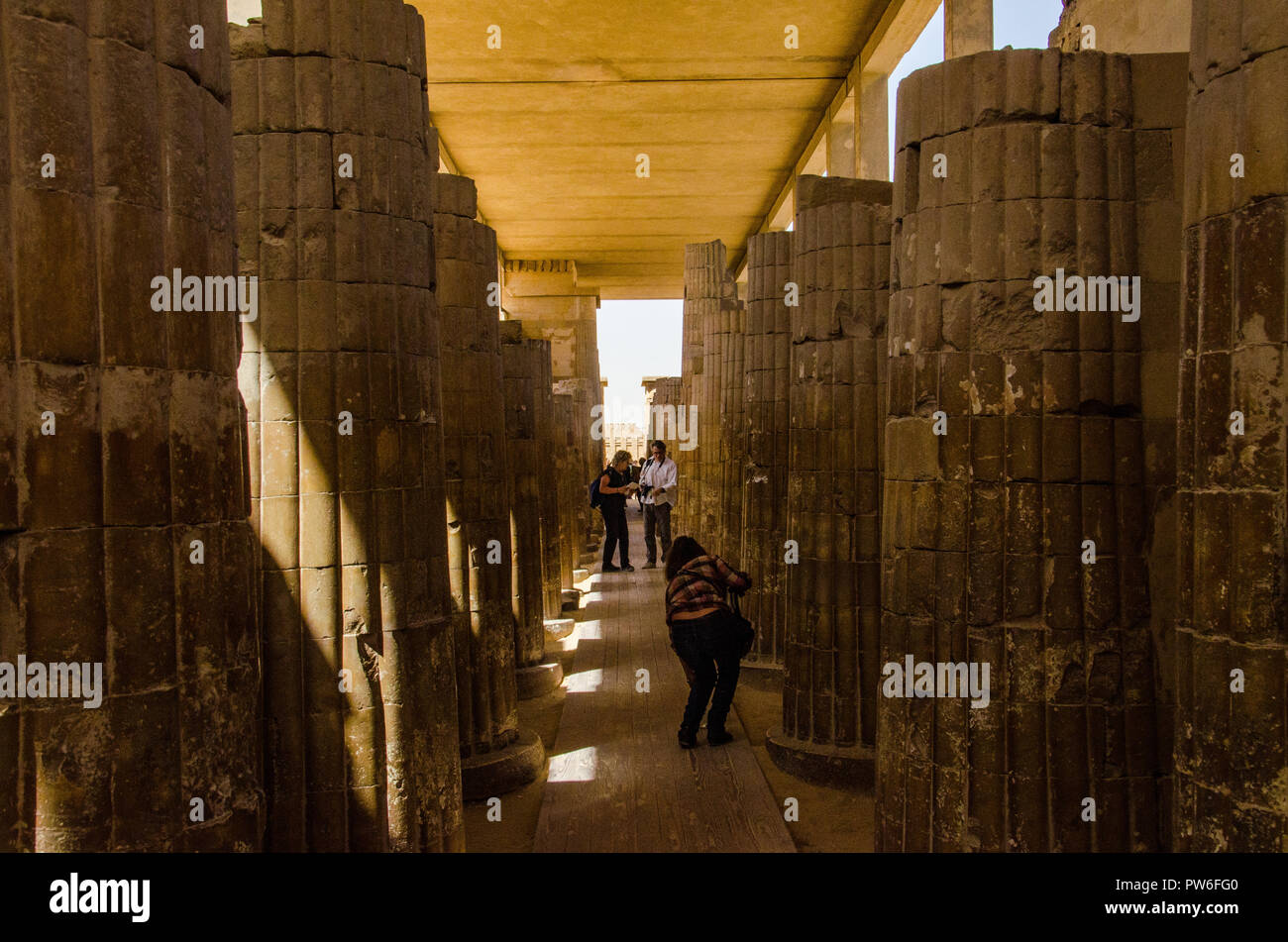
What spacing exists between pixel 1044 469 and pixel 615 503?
1341cm

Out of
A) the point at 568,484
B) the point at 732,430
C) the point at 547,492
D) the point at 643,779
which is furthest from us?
the point at 568,484

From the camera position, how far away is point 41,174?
251 centimetres

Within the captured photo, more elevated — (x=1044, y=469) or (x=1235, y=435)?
(x=1235, y=435)

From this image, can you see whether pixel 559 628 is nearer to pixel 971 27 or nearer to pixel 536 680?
pixel 536 680

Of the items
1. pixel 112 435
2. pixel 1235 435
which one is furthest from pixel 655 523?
pixel 112 435

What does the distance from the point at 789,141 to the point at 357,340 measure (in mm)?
16442

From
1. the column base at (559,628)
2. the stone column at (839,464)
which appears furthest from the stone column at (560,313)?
the stone column at (839,464)

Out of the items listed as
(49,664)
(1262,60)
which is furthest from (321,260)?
(1262,60)

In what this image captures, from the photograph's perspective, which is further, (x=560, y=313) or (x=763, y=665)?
(x=560, y=313)

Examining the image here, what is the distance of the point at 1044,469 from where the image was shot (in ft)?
14.9

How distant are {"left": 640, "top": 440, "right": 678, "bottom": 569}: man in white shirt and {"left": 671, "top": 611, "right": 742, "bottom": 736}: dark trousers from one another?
8.77 meters

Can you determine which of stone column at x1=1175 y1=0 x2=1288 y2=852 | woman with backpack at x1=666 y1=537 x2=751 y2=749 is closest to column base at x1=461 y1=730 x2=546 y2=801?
woman with backpack at x1=666 y1=537 x2=751 y2=749

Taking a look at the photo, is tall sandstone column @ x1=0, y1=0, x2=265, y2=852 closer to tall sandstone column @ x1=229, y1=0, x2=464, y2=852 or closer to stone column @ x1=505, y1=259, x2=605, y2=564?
tall sandstone column @ x1=229, y1=0, x2=464, y2=852

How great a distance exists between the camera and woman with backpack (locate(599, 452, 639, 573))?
16.9m
